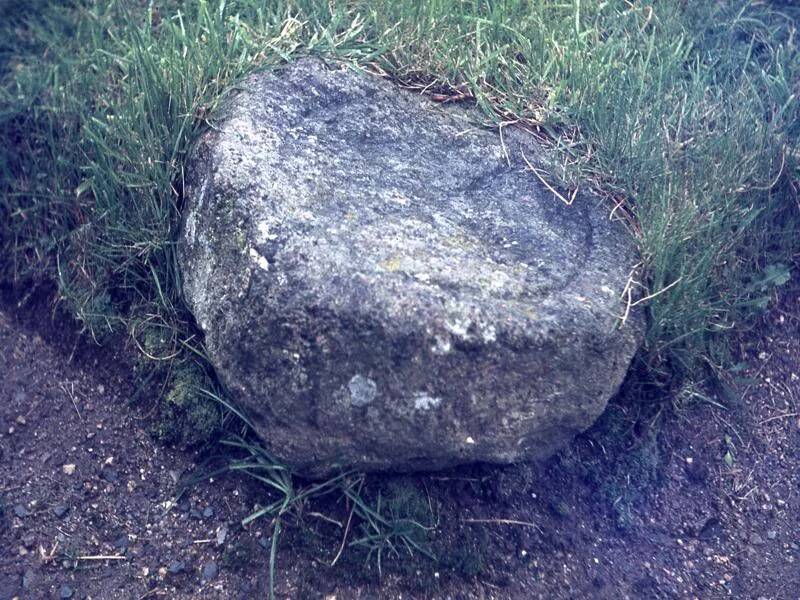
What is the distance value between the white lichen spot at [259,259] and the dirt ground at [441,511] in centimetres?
60

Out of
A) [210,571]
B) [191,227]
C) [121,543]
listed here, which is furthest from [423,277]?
[121,543]

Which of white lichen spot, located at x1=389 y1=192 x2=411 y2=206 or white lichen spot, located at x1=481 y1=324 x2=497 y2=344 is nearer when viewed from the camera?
white lichen spot, located at x1=481 y1=324 x2=497 y2=344

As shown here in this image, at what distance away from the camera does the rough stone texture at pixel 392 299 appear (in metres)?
2.01

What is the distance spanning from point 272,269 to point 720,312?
1.36m

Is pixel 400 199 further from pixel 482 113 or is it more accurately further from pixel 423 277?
pixel 482 113

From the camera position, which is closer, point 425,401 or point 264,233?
point 425,401

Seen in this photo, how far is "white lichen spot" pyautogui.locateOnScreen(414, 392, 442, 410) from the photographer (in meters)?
2.01

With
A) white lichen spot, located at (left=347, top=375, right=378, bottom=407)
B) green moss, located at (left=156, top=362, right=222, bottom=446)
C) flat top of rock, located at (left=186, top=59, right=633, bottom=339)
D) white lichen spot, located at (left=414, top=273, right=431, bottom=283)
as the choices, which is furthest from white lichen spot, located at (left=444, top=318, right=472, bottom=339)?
green moss, located at (left=156, top=362, right=222, bottom=446)

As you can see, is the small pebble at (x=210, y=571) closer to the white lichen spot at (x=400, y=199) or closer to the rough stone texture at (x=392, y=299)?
the rough stone texture at (x=392, y=299)

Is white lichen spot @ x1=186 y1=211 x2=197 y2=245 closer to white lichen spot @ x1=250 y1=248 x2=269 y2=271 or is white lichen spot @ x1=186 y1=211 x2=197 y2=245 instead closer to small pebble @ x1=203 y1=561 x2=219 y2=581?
white lichen spot @ x1=250 y1=248 x2=269 y2=271

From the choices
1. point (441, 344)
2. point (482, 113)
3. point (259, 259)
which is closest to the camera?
point (441, 344)

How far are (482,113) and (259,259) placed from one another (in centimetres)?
93

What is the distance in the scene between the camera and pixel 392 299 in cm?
200

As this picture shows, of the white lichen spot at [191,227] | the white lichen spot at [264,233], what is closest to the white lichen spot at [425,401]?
the white lichen spot at [264,233]
